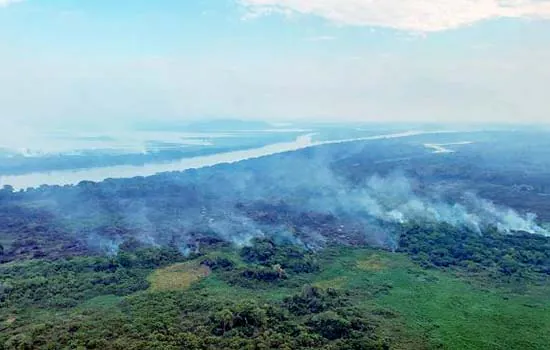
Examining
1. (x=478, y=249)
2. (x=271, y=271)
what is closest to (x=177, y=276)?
(x=271, y=271)

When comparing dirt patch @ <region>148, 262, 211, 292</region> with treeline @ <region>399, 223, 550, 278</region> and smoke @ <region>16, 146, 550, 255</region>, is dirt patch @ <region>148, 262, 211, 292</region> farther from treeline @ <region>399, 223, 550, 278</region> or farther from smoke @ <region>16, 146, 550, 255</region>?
treeline @ <region>399, 223, 550, 278</region>

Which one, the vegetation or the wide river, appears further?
the wide river

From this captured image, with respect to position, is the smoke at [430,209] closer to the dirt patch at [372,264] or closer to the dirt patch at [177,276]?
the dirt patch at [372,264]

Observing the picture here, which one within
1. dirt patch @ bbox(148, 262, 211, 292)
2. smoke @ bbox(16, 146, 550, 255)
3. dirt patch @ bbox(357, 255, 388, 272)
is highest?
→ smoke @ bbox(16, 146, 550, 255)

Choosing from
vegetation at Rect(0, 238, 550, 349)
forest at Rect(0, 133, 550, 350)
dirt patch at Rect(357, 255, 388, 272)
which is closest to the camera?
vegetation at Rect(0, 238, 550, 349)

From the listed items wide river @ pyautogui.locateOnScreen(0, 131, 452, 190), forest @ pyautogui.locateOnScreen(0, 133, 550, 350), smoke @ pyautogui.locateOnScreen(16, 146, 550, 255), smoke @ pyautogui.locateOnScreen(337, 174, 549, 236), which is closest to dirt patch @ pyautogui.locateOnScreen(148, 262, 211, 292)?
forest @ pyautogui.locateOnScreen(0, 133, 550, 350)

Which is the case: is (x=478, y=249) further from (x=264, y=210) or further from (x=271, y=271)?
(x=264, y=210)

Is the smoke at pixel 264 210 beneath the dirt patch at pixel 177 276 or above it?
above

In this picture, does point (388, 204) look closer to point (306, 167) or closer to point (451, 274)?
point (451, 274)

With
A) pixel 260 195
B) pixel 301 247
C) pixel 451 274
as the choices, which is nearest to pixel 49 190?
pixel 260 195

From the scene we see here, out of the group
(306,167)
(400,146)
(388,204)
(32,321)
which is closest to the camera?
(32,321)

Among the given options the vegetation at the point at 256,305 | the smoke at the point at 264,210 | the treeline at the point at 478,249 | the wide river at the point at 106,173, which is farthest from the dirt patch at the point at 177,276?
the wide river at the point at 106,173
